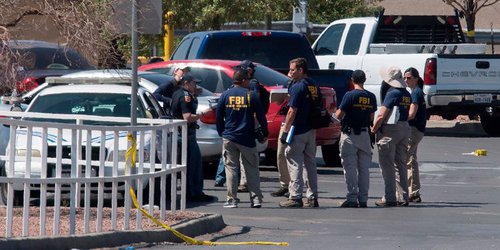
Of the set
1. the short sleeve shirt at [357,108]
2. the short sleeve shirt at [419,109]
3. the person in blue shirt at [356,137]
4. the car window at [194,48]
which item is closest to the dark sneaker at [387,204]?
the person in blue shirt at [356,137]

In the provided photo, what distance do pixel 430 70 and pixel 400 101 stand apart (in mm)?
9440

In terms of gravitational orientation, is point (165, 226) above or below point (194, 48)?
below

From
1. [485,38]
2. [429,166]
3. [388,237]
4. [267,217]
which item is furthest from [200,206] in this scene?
[485,38]

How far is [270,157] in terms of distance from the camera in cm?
1967

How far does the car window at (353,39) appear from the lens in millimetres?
25547

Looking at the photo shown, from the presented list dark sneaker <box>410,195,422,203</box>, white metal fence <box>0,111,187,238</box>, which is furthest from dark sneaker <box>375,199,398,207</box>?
white metal fence <box>0,111,187,238</box>

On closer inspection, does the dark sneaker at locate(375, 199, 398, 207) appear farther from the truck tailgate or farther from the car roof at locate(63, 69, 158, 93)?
the truck tailgate

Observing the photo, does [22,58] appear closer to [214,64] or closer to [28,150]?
[28,150]

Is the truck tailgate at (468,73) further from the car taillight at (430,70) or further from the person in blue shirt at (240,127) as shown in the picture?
the person in blue shirt at (240,127)

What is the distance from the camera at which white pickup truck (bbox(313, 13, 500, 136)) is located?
24.1 m

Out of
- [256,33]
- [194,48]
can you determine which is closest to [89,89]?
[194,48]

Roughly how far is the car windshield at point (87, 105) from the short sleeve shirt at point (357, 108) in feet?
8.03

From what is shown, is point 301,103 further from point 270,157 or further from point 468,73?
point 468,73

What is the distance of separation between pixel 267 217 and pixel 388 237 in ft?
6.57
